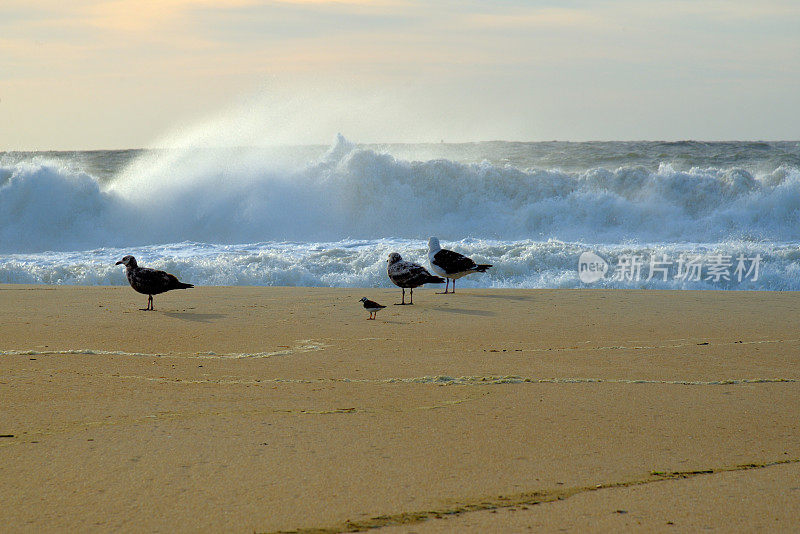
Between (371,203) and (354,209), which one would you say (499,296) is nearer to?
(354,209)

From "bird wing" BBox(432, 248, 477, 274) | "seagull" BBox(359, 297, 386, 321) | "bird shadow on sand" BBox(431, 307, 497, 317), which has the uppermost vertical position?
"bird wing" BBox(432, 248, 477, 274)

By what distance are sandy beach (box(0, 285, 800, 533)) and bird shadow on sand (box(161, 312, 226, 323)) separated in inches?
28.4

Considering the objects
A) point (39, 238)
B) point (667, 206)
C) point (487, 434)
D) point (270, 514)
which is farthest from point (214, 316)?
point (667, 206)

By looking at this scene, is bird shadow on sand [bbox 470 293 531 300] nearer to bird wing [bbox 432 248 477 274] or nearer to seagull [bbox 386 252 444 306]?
bird wing [bbox 432 248 477 274]

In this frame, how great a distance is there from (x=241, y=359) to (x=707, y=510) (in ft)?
15.3

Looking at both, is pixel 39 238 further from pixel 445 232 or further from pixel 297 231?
pixel 445 232

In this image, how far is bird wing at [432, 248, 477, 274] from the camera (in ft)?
45.2

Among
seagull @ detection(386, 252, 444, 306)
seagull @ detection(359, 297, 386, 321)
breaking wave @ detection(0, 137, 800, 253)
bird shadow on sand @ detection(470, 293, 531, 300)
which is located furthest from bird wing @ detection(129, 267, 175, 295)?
breaking wave @ detection(0, 137, 800, 253)

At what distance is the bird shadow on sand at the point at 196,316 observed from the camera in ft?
34.1
